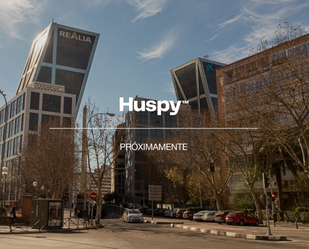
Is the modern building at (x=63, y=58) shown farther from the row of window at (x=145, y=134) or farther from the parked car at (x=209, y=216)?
the parked car at (x=209, y=216)

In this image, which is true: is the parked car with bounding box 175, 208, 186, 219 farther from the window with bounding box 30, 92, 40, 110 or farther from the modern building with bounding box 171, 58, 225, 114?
the modern building with bounding box 171, 58, 225, 114

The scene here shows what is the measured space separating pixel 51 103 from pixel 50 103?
11.9 inches

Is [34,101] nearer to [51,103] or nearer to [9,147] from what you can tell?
[51,103]

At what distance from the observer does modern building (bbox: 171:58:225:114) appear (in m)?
135

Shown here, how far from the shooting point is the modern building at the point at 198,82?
135 metres

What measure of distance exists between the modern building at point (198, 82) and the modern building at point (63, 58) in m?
40.1

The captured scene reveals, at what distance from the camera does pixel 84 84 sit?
428 feet

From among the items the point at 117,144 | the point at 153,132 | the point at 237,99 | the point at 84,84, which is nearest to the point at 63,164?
the point at 117,144

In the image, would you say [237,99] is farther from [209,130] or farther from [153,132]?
[153,132]

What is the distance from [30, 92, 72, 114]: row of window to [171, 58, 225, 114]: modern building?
6015 centimetres

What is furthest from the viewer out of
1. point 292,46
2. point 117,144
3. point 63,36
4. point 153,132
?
point 63,36

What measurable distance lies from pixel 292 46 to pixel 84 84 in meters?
119

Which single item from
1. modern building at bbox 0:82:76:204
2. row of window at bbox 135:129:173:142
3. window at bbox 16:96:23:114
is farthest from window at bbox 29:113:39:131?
row of window at bbox 135:129:173:142

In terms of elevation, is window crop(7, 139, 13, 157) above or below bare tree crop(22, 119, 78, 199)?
above
